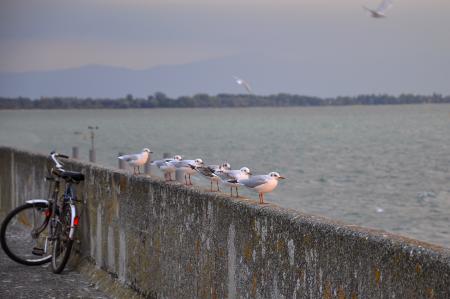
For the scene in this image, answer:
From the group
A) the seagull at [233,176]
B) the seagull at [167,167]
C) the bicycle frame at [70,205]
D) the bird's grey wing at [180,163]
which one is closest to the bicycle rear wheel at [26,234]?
the bicycle frame at [70,205]

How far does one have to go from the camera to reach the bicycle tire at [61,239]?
31.4ft

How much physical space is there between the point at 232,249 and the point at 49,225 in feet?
13.5

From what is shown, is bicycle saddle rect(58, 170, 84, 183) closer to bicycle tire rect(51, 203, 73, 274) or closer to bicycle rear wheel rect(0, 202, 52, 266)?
bicycle tire rect(51, 203, 73, 274)

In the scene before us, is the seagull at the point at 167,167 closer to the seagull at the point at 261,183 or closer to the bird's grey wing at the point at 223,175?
the bird's grey wing at the point at 223,175

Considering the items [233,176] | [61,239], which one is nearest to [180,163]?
[233,176]

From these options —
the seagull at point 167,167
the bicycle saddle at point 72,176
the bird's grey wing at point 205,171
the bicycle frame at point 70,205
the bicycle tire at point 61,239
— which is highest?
the bird's grey wing at point 205,171

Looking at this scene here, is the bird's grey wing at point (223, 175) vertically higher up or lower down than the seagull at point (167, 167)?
higher up

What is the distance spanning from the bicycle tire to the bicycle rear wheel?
1.20 ft

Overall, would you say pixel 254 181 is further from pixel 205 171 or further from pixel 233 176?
pixel 205 171

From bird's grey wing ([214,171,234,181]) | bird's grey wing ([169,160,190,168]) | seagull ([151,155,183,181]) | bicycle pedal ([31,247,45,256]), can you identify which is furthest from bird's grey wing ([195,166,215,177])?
bicycle pedal ([31,247,45,256])

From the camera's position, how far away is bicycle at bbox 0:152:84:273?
9578 mm

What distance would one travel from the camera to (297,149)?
91.9 m

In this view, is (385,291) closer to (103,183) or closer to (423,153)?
(103,183)

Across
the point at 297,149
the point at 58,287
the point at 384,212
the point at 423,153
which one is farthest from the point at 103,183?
the point at 297,149
